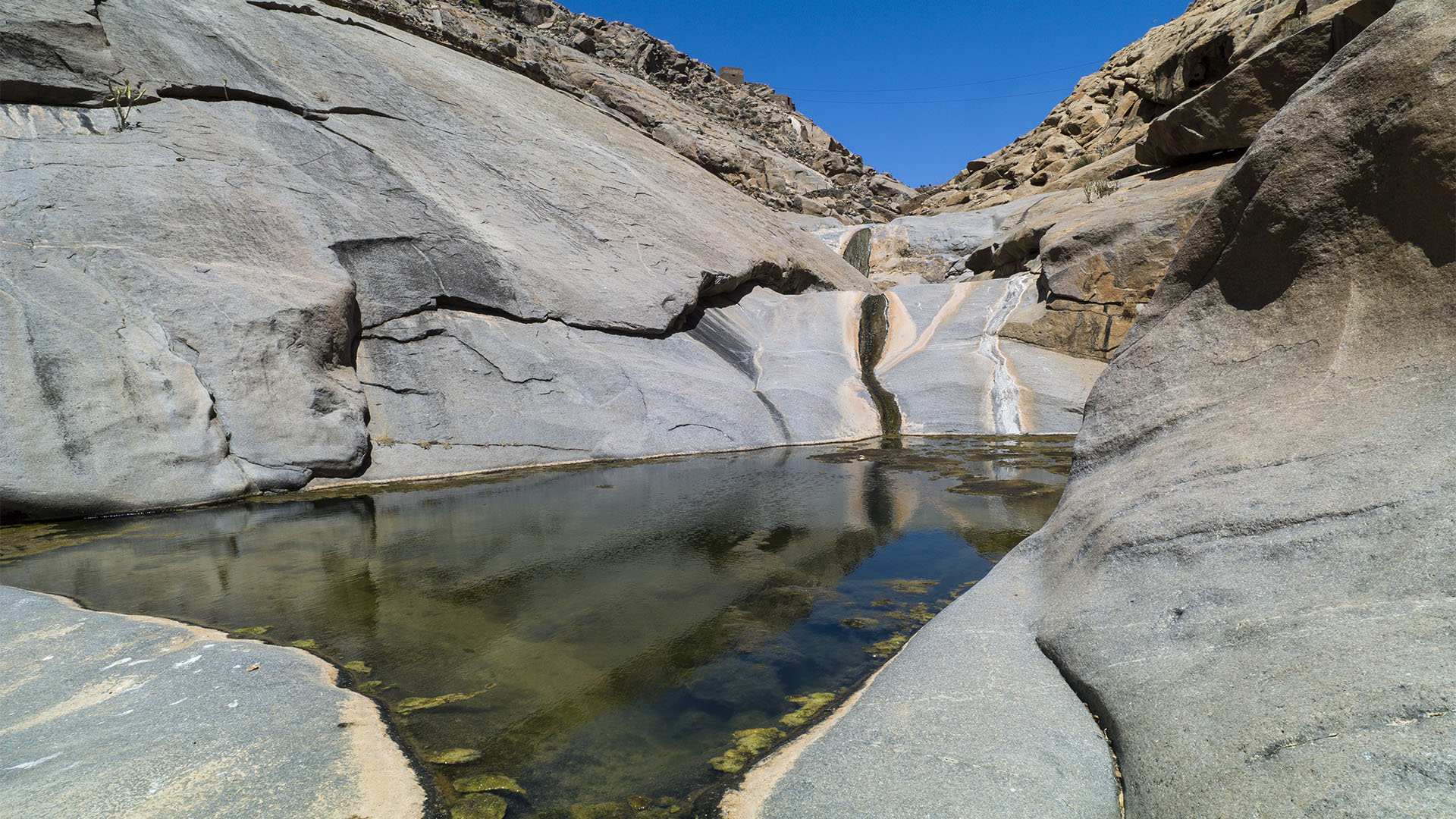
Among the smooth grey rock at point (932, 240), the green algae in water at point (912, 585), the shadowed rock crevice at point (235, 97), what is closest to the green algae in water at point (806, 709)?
the green algae in water at point (912, 585)

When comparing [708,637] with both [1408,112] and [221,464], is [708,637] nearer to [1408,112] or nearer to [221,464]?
[1408,112]

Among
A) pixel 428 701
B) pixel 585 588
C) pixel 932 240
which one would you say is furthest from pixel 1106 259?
pixel 428 701

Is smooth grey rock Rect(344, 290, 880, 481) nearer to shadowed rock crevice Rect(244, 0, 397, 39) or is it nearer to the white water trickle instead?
the white water trickle

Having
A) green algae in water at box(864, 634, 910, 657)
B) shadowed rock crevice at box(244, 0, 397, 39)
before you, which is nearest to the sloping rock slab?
green algae in water at box(864, 634, 910, 657)

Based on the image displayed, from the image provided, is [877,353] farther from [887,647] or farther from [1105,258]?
[887,647]

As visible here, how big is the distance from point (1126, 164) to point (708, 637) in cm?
1961

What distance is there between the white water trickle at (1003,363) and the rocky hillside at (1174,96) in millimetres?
4281

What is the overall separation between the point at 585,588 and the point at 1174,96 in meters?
20.3

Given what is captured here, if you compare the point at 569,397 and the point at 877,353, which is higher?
the point at 877,353

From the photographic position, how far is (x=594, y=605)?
4.70 m

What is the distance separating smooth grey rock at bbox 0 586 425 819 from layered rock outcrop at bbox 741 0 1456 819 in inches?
59.0

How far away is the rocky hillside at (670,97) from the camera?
62.0 ft

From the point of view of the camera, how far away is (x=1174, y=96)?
18625mm

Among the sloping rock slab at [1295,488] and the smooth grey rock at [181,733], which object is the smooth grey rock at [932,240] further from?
the smooth grey rock at [181,733]
